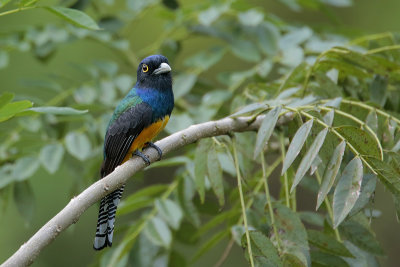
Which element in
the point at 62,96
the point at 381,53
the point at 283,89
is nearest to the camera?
the point at 283,89

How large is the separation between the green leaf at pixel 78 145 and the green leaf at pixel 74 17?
1485 millimetres

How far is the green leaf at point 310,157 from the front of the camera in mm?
2578

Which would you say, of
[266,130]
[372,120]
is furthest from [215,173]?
[372,120]

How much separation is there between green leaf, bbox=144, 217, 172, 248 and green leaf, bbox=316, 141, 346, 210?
1.47 m

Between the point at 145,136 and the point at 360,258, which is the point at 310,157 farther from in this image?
the point at 145,136

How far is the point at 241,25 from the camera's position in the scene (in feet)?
17.4

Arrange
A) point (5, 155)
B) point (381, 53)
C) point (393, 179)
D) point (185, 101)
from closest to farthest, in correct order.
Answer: point (393, 179), point (381, 53), point (5, 155), point (185, 101)

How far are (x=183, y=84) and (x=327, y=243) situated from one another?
7.40 ft

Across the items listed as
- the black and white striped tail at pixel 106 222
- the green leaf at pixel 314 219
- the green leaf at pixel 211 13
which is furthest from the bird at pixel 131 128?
the green leaf at pixel 314 219

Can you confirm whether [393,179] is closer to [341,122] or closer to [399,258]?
[341,122]

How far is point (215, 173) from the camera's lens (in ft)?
10.8

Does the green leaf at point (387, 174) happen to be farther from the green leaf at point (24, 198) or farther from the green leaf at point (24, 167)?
the green leaf at point (24, 198)

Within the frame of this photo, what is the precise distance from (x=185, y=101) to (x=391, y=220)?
323 centimetres

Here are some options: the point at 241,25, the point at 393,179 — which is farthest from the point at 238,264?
the point at 393,179
